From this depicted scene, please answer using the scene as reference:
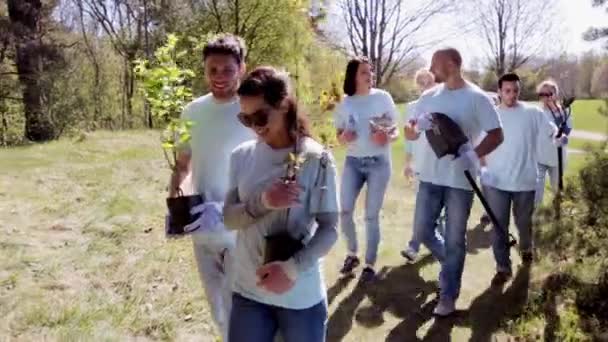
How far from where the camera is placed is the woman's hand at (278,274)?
2146mm

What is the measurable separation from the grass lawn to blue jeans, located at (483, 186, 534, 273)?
0.23 m

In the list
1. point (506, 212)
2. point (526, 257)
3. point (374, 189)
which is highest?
point (374, 189)

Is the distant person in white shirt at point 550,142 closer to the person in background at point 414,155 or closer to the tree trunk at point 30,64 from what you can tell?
the person in background at point 414,155

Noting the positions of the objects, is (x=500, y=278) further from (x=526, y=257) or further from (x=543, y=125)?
(x=543, y=125)

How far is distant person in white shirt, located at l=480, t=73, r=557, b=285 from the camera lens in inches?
196

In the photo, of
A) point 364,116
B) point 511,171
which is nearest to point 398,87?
point 511,171

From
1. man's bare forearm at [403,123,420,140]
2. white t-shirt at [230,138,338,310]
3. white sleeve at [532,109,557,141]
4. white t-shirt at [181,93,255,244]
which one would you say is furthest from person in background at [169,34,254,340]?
white sleeve at [532,109,557,141]

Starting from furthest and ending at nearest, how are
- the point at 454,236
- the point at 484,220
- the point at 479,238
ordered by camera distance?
the point at 484,220
the point at 479,238
the point at 454,236

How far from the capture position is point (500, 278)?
5.12 m

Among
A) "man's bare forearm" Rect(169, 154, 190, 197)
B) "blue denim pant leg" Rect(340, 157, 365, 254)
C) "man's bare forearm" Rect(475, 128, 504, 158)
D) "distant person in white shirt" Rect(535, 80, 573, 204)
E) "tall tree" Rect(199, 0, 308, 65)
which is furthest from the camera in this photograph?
"tall tree" Rect(199, 0, 308, 65)

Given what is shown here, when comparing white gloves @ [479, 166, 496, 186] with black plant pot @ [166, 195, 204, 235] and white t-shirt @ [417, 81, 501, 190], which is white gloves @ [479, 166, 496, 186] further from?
black plant pot @ [166, 195, 204, 235]

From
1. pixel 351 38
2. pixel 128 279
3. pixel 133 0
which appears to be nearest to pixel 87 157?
pixel 128 279

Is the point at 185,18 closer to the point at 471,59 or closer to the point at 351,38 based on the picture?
the point at 351,38

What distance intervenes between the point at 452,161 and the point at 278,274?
7.15 ft
